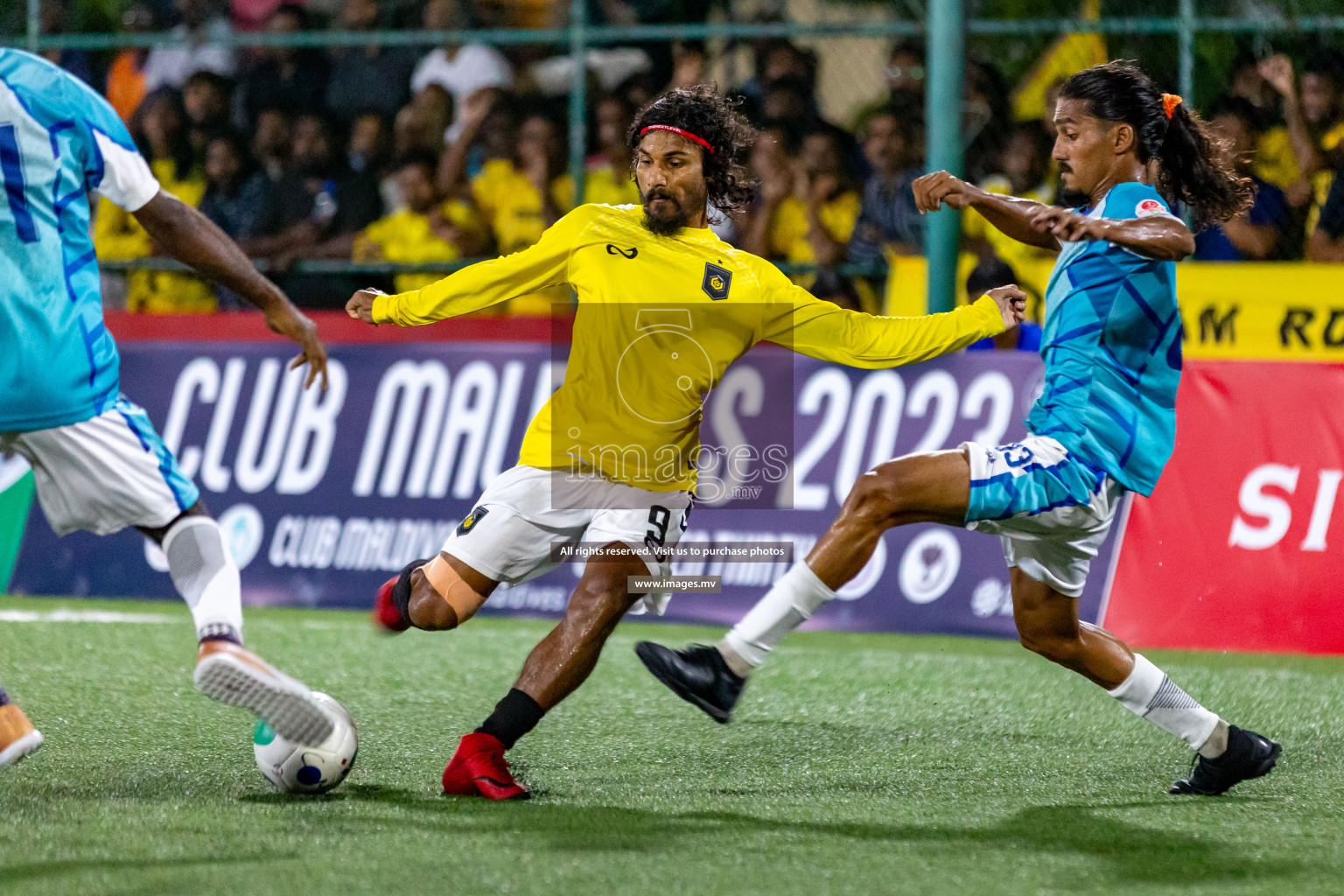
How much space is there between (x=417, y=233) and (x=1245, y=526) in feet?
18.4

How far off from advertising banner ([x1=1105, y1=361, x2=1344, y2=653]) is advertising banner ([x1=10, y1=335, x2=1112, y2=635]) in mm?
264

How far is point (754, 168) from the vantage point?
31.7 ft

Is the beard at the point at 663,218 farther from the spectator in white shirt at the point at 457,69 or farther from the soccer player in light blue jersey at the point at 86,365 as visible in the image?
the spectator in white shirt at the point at 457,69

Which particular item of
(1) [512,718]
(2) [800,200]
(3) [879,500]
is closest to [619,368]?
(3) [879,500]

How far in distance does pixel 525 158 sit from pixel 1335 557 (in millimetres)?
5624

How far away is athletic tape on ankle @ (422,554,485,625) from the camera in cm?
461

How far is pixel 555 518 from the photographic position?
4562mm

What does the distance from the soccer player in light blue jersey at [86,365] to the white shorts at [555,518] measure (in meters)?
0.79

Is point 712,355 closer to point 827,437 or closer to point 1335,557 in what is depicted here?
point 827,437

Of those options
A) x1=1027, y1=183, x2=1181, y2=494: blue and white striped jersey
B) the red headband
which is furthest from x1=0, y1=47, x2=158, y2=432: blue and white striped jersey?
x1=1027, y1=183, x2=1181, y2=494: blue and white striped jersey

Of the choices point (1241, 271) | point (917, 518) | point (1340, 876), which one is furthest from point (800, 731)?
point (1241, 271)

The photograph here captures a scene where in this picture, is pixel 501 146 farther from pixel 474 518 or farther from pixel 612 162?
pixel 474 518

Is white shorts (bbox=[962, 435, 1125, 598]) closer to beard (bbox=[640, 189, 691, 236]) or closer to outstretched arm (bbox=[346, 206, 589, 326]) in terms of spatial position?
beard (bbox=[640, 189, 691, 236])

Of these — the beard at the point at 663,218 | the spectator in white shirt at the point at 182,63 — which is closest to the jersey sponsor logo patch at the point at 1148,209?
the beard at the point at 663,218
